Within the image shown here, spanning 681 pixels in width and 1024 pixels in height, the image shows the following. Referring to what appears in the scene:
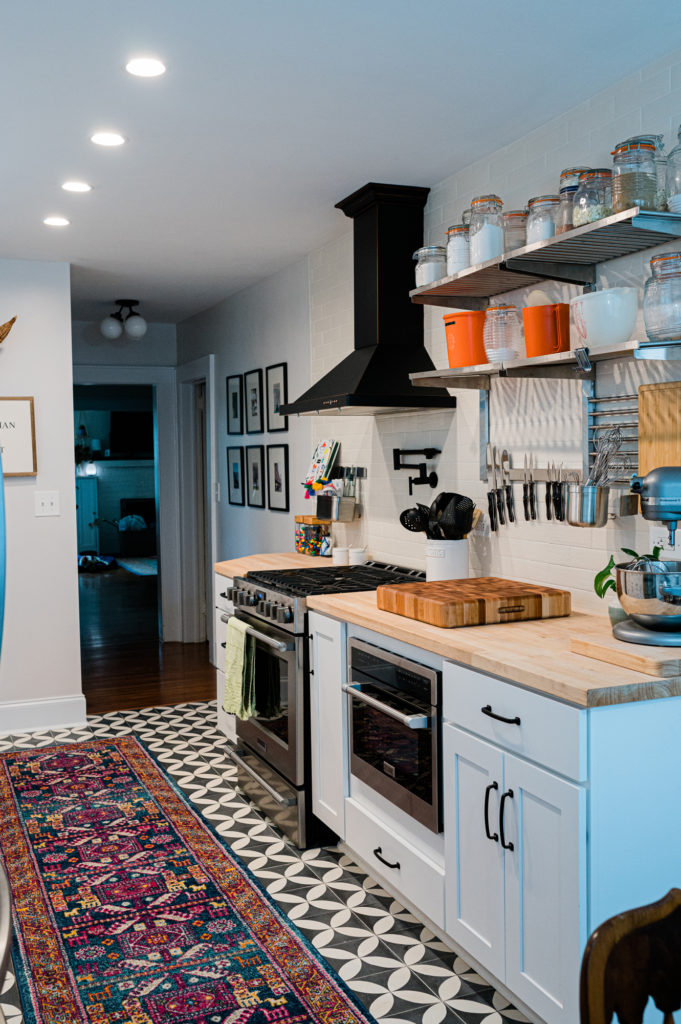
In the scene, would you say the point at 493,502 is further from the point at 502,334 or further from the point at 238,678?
the point at 238,678

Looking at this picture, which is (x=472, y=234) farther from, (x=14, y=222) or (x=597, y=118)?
(x=14, y=222)

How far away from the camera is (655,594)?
6.96ft

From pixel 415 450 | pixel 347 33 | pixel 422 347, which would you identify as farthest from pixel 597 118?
pixel 415 450

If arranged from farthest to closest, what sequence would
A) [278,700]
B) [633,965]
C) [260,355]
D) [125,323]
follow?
[125,323]
[260,355]
[278,700]
[633,965]

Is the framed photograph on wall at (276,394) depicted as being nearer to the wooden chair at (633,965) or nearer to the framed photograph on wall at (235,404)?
the framed photograph on wall at (235,404)

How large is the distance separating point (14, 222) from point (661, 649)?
11.3 ft

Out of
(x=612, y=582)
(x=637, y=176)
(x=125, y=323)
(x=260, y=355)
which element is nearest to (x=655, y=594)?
(x=612, y=582)

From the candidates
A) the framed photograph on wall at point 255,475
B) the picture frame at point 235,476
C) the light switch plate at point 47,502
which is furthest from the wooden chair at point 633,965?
the picture frame at point 235,476

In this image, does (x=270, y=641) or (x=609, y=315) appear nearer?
(x=609, y=315)

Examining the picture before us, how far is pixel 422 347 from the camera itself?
12.5 ft

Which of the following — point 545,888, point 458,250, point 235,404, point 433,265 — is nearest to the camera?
point 545,888

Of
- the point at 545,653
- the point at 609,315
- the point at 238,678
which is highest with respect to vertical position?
the point at 609,315

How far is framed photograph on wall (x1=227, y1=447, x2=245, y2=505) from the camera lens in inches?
240

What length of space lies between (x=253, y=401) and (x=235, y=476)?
2.20 ft
